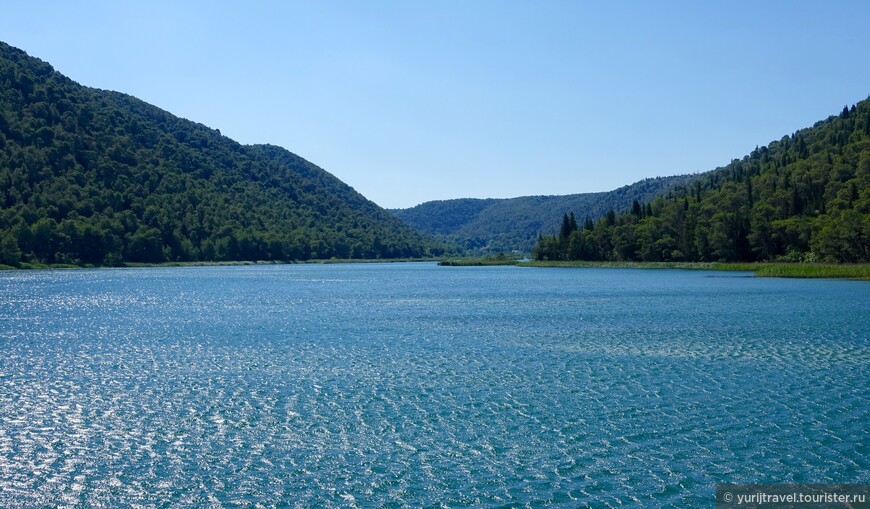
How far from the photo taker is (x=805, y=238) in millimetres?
139000

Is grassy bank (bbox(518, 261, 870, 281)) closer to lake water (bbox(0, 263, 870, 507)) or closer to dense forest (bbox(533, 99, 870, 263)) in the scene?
dense forest (bbox(533, 99, 870, 263))

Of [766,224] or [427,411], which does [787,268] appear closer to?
[766,224]

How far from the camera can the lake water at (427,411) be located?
689 inches

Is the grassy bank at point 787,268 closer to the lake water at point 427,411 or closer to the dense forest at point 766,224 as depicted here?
the dense forest at point 766,224

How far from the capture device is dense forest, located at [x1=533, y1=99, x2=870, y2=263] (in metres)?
127

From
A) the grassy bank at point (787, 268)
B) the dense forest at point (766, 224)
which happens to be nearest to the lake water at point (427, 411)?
the grassy bank at point (787, 268)

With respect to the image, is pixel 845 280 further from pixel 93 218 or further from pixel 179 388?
pixel 93 218

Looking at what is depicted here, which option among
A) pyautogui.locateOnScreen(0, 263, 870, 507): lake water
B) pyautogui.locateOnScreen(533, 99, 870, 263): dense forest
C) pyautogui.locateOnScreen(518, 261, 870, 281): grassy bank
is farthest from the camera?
pyautogui.locateOnScreen(533, 99, 870, 263): dense forest

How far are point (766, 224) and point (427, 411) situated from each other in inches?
5465

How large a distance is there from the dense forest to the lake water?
89732 millimetres

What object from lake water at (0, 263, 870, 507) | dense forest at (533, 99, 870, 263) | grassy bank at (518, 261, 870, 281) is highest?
dense forest at (533, 99, 870, 263)

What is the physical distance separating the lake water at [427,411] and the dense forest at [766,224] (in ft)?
294

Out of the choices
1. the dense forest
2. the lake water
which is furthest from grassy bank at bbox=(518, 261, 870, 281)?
the lake water

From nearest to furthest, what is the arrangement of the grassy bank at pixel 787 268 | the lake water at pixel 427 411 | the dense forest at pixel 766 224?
the lake water at pixel 427 411 < the grassy bank at pixel 787 268 < the dense forest at pixel 766 224
